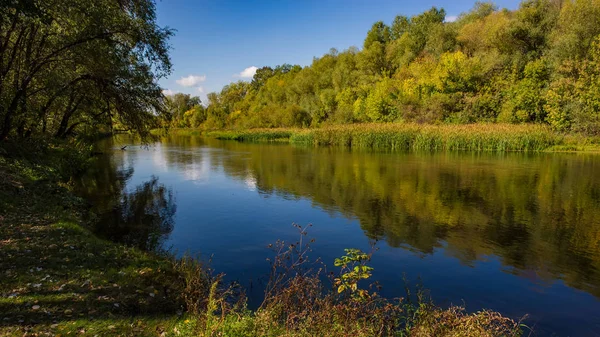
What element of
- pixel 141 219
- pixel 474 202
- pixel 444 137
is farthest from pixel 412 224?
pixel 444 137

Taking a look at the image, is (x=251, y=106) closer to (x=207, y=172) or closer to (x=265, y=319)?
(x=207, y=172)

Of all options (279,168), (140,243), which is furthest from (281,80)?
(140,243)

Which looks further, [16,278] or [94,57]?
[94,57]

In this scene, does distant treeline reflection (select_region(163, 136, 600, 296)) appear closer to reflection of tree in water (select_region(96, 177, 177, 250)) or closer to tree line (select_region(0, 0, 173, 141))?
reflection of tree in water (select_region(96, 177, 177, 250))

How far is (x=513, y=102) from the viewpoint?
47312 millimetres

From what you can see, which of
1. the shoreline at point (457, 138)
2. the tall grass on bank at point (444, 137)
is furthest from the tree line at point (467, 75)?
the tall grass on bank at point (444, 137)

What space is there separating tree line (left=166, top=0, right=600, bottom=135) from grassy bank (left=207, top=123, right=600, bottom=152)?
363 cm

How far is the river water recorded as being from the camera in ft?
26.2

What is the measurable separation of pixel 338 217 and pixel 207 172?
46.5 feet

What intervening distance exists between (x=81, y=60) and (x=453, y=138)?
3607 centimetres

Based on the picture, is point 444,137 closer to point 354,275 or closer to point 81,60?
point 81,60

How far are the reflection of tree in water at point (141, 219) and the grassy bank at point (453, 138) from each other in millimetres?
29364

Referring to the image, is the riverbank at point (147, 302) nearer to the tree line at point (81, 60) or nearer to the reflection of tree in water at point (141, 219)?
the reflection of tree in water at point (141, 219)

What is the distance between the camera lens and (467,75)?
174 ft
